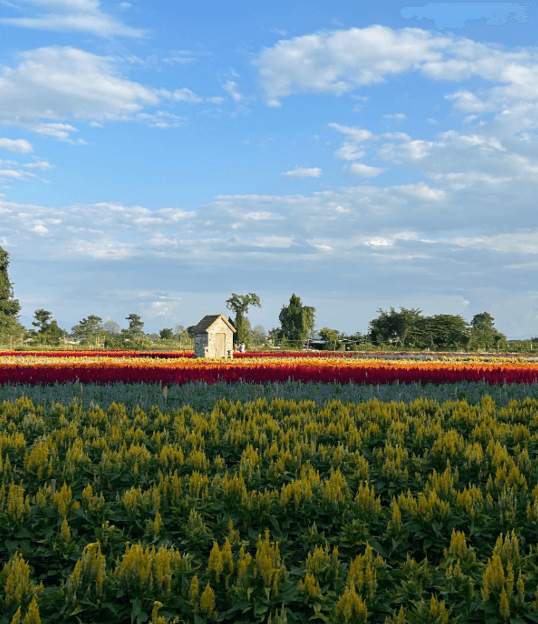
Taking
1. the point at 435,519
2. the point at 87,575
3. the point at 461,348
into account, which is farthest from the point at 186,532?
the point at 461,348

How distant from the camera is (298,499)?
16.1ft

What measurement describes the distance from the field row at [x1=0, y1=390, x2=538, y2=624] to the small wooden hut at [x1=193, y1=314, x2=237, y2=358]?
21.0 metres

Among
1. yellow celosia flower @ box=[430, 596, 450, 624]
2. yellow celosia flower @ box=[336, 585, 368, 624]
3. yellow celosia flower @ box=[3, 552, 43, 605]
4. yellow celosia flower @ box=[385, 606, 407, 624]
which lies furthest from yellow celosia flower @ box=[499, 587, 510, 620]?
yellow celosia flower @ box=[3, 552, 43, 605]

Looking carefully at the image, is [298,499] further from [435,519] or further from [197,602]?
[197,602]

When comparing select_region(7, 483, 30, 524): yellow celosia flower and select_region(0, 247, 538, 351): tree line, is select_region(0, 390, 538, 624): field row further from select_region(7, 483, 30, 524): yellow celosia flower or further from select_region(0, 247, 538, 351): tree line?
select_region(0, 247, 538, 351): tree line

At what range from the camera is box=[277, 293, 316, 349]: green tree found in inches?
1962

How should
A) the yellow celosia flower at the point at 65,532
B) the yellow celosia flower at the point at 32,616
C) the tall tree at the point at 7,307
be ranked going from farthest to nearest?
the tall tree at the point at 7,307
the yellow celosia flower at the point at 65,532
the yellow celosia flower at the point at 32,616

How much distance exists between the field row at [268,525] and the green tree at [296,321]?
4151 cm

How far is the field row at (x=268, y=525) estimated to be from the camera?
142 inches

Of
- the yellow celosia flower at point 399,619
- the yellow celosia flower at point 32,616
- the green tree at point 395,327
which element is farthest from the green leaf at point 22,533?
the green tree at point 395,327

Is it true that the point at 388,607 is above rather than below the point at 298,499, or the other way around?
below

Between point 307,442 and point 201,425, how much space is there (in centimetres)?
150

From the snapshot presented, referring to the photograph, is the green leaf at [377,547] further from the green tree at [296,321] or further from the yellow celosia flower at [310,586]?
the green tree at [296,321]

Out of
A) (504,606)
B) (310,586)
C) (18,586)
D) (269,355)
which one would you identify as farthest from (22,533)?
(269,355)
